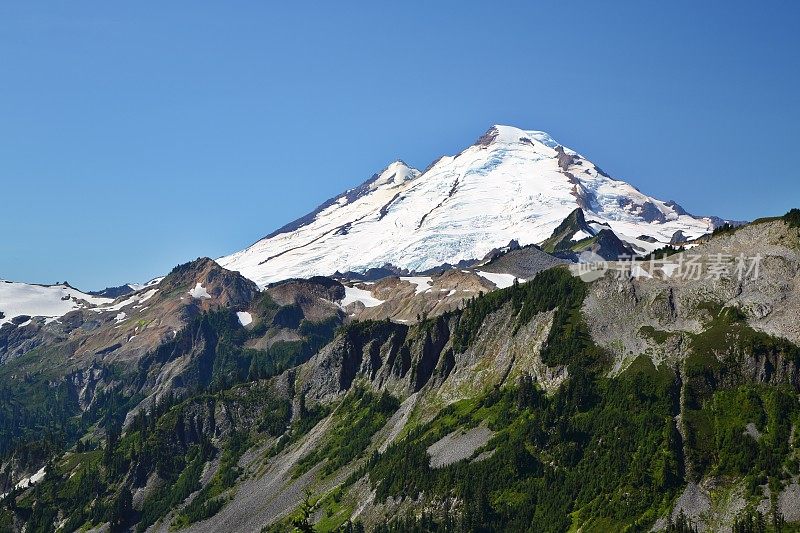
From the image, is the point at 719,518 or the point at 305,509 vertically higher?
the point at 305,509

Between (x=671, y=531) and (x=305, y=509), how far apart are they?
127621 mm

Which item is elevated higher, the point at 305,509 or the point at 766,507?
the point at 305,509

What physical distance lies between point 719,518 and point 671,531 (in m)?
9.40

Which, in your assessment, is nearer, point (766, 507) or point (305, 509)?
point (305, 509)

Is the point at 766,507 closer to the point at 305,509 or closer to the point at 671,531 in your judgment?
the point at 671,531

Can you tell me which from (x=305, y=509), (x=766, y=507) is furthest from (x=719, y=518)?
(x=305, y=509)

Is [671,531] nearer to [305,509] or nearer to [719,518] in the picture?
[719,518]

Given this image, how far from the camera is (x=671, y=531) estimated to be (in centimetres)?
19888

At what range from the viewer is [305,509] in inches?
3501

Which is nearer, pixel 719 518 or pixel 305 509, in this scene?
pixel 305 509

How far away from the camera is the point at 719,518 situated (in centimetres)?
19962

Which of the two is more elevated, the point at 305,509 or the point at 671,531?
the point at 305,509

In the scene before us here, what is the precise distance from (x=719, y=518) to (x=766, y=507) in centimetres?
867

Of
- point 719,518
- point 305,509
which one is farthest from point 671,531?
point 305,509
